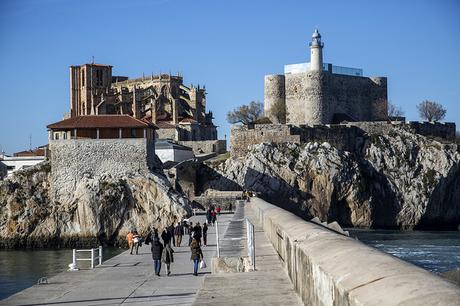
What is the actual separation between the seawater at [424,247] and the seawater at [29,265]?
48.1 ft

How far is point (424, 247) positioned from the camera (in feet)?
163

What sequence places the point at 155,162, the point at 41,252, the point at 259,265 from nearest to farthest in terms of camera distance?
the point at 259,265 < the point at 41,252 < the point at 155,162

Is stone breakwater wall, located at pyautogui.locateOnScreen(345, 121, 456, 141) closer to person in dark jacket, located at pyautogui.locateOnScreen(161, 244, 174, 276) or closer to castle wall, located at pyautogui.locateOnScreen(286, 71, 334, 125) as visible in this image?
castle wall, located at pyautogui.locateOnScreen(286, 71, 334, 125)

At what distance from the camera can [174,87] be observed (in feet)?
325

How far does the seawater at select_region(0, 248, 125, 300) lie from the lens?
33.7m

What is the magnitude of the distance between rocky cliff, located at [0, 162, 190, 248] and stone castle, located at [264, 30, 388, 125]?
2793cm

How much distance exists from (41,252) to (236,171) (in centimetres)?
2212

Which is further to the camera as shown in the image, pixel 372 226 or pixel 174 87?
pixel 174 87

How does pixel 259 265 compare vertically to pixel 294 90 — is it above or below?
below

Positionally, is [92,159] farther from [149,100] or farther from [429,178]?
[149,100]

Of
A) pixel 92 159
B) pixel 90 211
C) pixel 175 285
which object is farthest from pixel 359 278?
pixel 92 159

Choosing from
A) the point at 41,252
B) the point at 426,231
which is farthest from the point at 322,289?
the point at 426,231

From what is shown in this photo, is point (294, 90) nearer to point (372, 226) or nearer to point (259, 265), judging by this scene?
point (372, 226)

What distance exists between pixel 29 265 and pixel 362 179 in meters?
37.5
